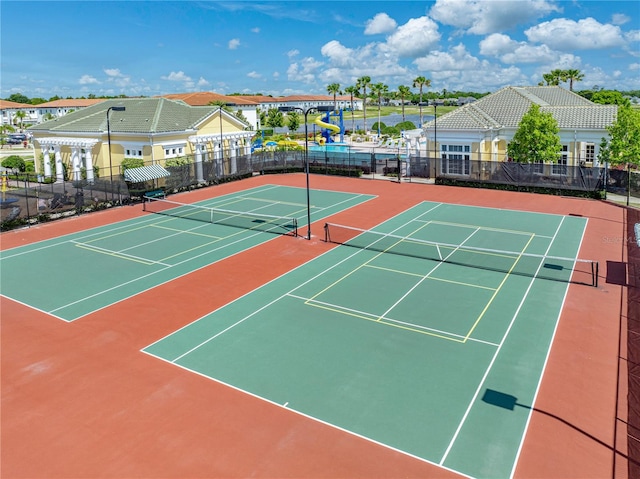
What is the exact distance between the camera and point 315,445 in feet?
34.9

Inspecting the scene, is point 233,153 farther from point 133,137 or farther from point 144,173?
point 144,173

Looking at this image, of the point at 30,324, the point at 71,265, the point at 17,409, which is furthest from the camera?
the point at 71,265

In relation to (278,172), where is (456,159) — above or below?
above

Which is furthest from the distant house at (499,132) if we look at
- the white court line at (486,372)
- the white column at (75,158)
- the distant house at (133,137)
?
the white column at (75,158)

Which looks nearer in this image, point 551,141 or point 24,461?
point 24,461

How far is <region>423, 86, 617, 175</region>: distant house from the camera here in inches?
1560

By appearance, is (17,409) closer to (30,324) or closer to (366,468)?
(30,324)

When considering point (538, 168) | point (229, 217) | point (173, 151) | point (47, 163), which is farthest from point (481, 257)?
point (47, 163)

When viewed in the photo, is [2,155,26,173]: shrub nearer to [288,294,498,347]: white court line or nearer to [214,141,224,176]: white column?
[214,141,224,176]: white column

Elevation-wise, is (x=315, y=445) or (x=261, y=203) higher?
(x=261, y=203)

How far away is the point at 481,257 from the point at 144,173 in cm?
2466

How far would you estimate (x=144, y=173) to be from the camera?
3650cm

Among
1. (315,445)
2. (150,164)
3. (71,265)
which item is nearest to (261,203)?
(150,164)

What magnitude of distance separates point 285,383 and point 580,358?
7.95m
